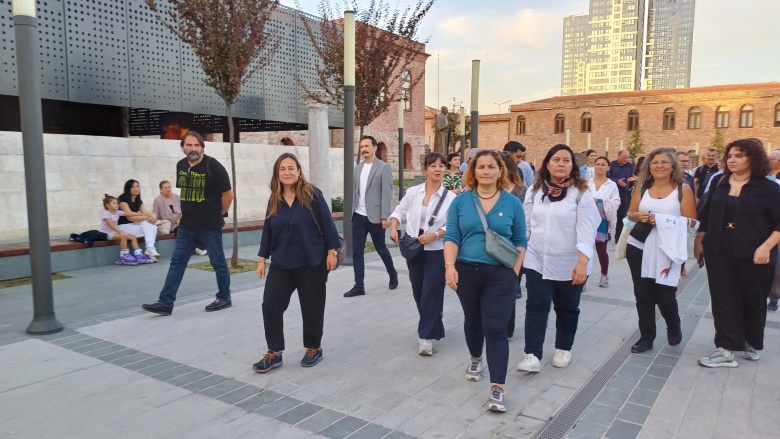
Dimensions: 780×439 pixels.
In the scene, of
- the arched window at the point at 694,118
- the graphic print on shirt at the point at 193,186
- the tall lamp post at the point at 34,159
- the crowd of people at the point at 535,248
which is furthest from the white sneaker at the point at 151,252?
the arched window at the point at 694,118

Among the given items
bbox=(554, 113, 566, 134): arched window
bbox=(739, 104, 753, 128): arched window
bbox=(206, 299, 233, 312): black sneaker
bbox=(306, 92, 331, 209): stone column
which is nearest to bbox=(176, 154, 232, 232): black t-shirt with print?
bbox=(206, 299, 233, 312): black sneaker

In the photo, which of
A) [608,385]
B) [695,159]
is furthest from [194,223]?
[695,159]

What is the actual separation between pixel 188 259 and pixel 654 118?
51784 mm

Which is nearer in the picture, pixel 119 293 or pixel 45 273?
pixel 45 273

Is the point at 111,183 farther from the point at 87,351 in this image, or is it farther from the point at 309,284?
the point at 309,284

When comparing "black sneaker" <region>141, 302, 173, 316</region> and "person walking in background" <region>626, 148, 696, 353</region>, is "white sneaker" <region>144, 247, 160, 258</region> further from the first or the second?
"person walking in background" <region>626, 148, 696, 353</region>

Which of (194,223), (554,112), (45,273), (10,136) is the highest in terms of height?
(554,112)

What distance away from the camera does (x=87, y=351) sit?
4965 millimetres

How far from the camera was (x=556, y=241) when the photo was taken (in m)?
4.29

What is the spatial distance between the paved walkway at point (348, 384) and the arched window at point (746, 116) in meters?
49.0

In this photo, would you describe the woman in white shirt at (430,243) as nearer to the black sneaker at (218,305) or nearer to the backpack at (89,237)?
the black sneaker at (218,305)

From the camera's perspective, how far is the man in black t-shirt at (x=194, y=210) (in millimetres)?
6121

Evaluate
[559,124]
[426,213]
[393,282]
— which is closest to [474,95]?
[393,282]

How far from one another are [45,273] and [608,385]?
5222 millimetres
